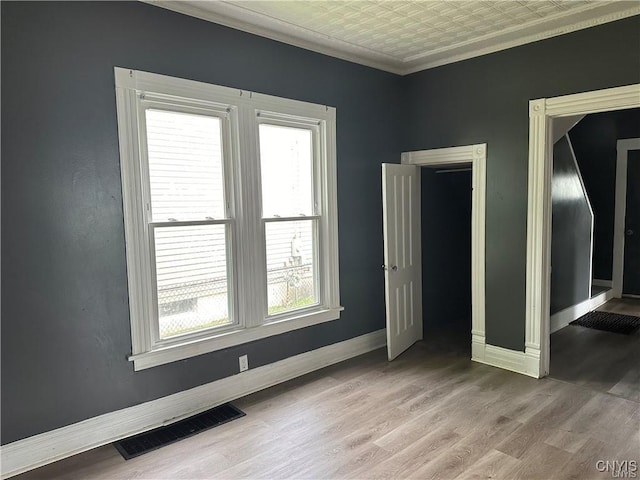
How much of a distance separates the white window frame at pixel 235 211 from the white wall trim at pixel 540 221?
1.70 metres

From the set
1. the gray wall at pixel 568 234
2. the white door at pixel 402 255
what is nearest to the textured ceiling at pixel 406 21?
the white door at pixel 402 255

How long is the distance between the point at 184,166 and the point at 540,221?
2.91 meters

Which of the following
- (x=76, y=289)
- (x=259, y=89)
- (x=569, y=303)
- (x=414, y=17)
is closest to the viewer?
(x=76, y=289)

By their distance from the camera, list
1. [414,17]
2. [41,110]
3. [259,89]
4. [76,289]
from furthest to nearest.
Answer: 1. [259,89]
2. [414,17]
3. [76,289]
4. [41,110]

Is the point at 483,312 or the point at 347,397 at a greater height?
the point at 483,312

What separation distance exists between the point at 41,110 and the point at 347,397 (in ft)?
9.38

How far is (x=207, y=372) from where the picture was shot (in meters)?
3.23

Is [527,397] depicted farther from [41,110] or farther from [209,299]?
[41,110]

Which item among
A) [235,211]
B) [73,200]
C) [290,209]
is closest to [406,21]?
[290,209]

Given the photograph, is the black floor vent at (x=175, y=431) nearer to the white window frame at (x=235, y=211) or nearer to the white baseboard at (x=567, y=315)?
the white window frame at (x=235, y=211)

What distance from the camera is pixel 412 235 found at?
177 inches

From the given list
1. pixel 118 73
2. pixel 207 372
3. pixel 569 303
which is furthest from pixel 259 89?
pixel 569 303

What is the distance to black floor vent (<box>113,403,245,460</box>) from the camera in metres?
2.73

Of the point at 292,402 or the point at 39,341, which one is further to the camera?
the point at 292,402
